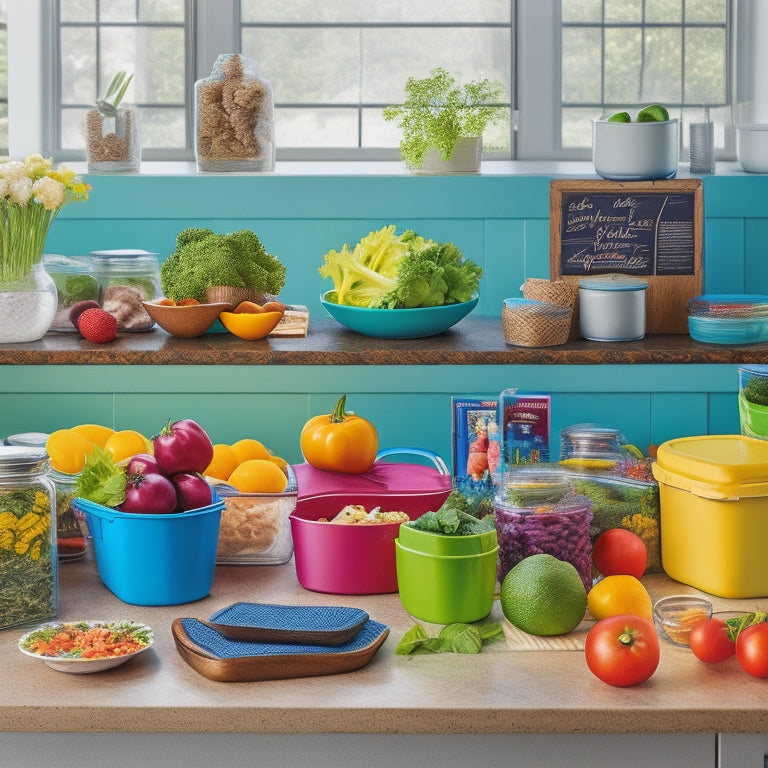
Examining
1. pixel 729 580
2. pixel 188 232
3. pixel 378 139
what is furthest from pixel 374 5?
pixel 729 580

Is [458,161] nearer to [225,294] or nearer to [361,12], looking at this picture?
[361,12]

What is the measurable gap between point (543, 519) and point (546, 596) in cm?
17

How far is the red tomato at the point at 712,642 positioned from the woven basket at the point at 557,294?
0.62 meters

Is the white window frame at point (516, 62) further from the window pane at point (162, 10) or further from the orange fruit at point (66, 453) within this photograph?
the orange fruit at point (66, 453)

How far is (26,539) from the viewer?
1799 millimetres

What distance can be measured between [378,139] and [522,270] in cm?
73

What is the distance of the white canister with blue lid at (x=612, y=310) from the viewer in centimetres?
208

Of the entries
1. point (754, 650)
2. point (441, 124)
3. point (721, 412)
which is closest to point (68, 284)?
point (754, 650)

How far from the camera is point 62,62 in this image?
151 inches

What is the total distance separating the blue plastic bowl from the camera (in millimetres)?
1904

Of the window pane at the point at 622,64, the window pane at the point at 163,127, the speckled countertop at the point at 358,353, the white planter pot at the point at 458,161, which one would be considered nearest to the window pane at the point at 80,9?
the window pane at the point at 163,127

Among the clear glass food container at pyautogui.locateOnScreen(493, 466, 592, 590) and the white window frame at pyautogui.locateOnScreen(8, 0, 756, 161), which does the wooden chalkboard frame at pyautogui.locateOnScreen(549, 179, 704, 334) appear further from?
the white window frame at pyautogui.locateOnScreen(8, 0, 756, 161)

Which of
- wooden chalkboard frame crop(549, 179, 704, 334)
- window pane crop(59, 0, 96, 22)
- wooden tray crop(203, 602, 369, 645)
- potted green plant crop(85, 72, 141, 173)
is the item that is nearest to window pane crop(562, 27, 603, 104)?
potted green plant crop(85, 72, 141, 173)

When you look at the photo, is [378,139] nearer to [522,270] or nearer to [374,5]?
[374,5]
